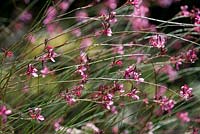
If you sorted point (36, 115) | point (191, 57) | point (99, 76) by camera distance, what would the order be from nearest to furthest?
1. point (36, 115)
2. point (191, 57)
3. point (99, 76)

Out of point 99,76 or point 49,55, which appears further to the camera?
point 99,76

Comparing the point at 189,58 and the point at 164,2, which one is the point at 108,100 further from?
the point at 164,2

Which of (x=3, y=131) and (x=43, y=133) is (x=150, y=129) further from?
(x=3, y=131)

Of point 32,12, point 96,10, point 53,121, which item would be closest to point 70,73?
point 53,121

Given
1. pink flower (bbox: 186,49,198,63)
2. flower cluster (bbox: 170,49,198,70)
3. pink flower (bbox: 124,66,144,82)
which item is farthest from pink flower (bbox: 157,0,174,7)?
pink flower (bbox: 124,66,144,82)

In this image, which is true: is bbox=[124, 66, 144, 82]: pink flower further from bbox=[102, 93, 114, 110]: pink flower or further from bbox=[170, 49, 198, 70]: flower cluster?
bbox=[170, 49, 198, 70]: flower cluster

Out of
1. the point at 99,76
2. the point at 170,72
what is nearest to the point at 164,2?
the point at 170,72

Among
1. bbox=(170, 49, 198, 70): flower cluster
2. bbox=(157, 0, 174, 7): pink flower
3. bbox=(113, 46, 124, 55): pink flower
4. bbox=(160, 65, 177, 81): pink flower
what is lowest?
bbox=(160, 65, 177, 81): pink flower

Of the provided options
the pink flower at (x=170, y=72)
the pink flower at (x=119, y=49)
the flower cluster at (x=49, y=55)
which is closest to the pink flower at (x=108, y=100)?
the flower cluster at (x=49, y=55)

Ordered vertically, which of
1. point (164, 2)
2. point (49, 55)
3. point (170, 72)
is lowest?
point (170, 72)
